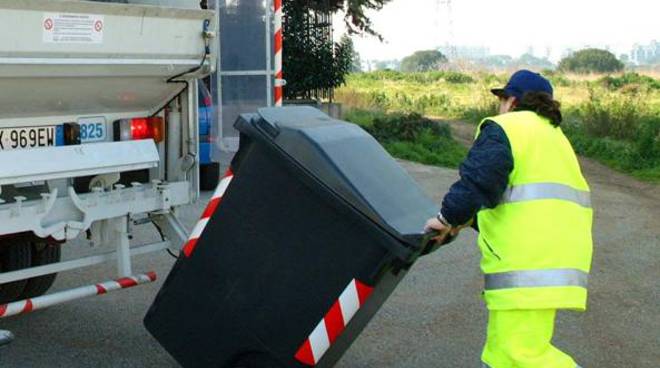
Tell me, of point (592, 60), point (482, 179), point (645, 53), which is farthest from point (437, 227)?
point (645, 53)

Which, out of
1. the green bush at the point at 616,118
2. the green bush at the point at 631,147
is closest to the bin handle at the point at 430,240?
the green bush at the point at 631,147

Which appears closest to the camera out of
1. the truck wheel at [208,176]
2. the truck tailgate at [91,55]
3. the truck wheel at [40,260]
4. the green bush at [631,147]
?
the truck tailgate at [91,55]

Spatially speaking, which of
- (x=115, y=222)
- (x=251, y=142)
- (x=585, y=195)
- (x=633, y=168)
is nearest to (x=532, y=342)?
(x=585, y=195)

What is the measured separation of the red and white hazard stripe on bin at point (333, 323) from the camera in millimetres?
3443

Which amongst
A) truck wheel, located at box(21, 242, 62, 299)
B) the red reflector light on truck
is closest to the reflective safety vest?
the red reflector light on truck

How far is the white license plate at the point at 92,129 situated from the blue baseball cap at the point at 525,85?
86.8 inches

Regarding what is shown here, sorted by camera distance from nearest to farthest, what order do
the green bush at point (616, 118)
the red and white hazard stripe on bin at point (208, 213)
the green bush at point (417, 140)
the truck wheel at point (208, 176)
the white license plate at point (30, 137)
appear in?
the red and white hazard stripe on bin at point (208, 213), the white license plate at point (30, 137), the truck wheel at point (208, 176), the green bush at point (417, 140), the green bush at point (616, 118)

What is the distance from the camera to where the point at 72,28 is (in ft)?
13.6

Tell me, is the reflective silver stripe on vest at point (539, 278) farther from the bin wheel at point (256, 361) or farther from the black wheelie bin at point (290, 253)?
the bin wheel at point (256, 361)

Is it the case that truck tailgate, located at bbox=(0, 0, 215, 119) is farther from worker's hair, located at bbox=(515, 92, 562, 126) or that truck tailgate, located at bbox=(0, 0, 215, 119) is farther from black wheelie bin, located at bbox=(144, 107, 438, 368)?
worker's hair, located at bbox=(515, 92, 562, 126)

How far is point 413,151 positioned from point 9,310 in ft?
33.8

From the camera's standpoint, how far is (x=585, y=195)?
3.40 metres

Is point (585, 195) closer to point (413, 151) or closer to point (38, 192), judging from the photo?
point (38, 192)

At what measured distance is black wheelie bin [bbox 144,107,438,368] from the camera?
11.3 feet
